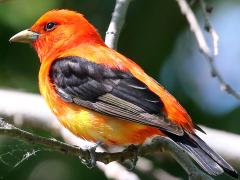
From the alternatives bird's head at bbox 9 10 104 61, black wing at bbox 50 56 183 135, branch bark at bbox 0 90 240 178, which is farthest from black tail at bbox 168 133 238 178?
bird's head at bbox 9 10 104 61

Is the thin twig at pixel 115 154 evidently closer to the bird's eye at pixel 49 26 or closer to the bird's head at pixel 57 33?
the bird's head at pixel 57 33

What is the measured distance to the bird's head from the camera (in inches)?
285

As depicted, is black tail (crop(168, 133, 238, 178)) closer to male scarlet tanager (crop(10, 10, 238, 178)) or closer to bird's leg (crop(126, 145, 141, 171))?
male scarlet tanager (crop(10, 10, 238, 178))

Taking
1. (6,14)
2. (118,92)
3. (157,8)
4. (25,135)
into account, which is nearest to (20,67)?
(6,14)

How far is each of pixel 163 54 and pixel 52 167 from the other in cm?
203

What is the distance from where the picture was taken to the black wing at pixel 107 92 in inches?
230

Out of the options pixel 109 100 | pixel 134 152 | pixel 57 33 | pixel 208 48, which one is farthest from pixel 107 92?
pixel 57 33

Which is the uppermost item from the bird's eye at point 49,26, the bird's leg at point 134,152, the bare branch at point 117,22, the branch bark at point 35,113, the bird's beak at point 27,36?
the bare branch at point 117,22

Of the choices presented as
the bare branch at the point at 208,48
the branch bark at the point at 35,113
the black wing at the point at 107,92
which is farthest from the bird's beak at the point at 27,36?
the bare branch at the point at 208,48

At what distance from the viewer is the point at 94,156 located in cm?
561

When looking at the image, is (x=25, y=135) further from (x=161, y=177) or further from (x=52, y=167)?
(x=52, y=167)

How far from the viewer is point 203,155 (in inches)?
221

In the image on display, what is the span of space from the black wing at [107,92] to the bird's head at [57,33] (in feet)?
1.73

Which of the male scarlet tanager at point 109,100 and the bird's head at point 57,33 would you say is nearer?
the male scarlet tanager at point 109,100
